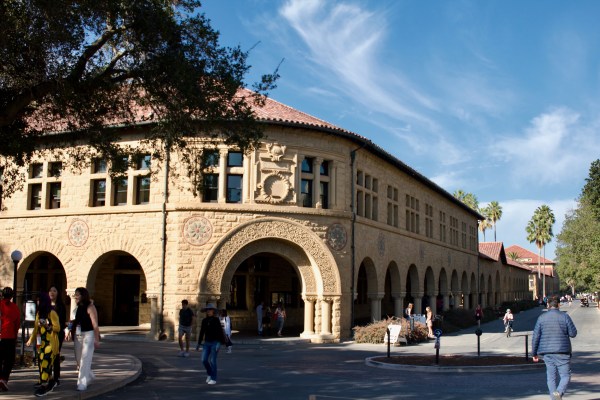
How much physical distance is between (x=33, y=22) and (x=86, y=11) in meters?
1.01

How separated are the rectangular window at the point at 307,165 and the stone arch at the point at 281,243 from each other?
2418 mm

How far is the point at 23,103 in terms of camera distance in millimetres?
11953

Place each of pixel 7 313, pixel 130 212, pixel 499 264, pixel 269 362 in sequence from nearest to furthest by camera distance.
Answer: pixel 7 313, pixel 269 362, pixel 130 212, pixel 499 264

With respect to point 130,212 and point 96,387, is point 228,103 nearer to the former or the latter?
point 96,387

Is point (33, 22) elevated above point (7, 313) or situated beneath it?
elevated above

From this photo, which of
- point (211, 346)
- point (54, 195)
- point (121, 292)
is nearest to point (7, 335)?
point (211, 346)

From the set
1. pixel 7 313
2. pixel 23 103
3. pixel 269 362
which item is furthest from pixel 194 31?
pixel 269 362

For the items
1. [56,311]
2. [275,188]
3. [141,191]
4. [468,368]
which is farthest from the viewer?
[141,191]

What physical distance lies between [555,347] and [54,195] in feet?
71.9

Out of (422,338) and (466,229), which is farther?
(466,229)

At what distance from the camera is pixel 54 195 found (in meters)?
25.8

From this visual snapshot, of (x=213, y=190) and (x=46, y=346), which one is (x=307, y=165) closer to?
(x=213, y=190)

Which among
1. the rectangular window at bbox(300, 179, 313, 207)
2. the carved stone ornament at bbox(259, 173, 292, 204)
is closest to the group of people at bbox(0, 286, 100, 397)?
the carved stone ornament at bbox(259, 173, 292, 204)

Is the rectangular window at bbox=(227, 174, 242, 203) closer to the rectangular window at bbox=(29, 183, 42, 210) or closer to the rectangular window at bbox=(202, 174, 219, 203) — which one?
the rectangular window at bbox=(202, 174, 219, 203)
